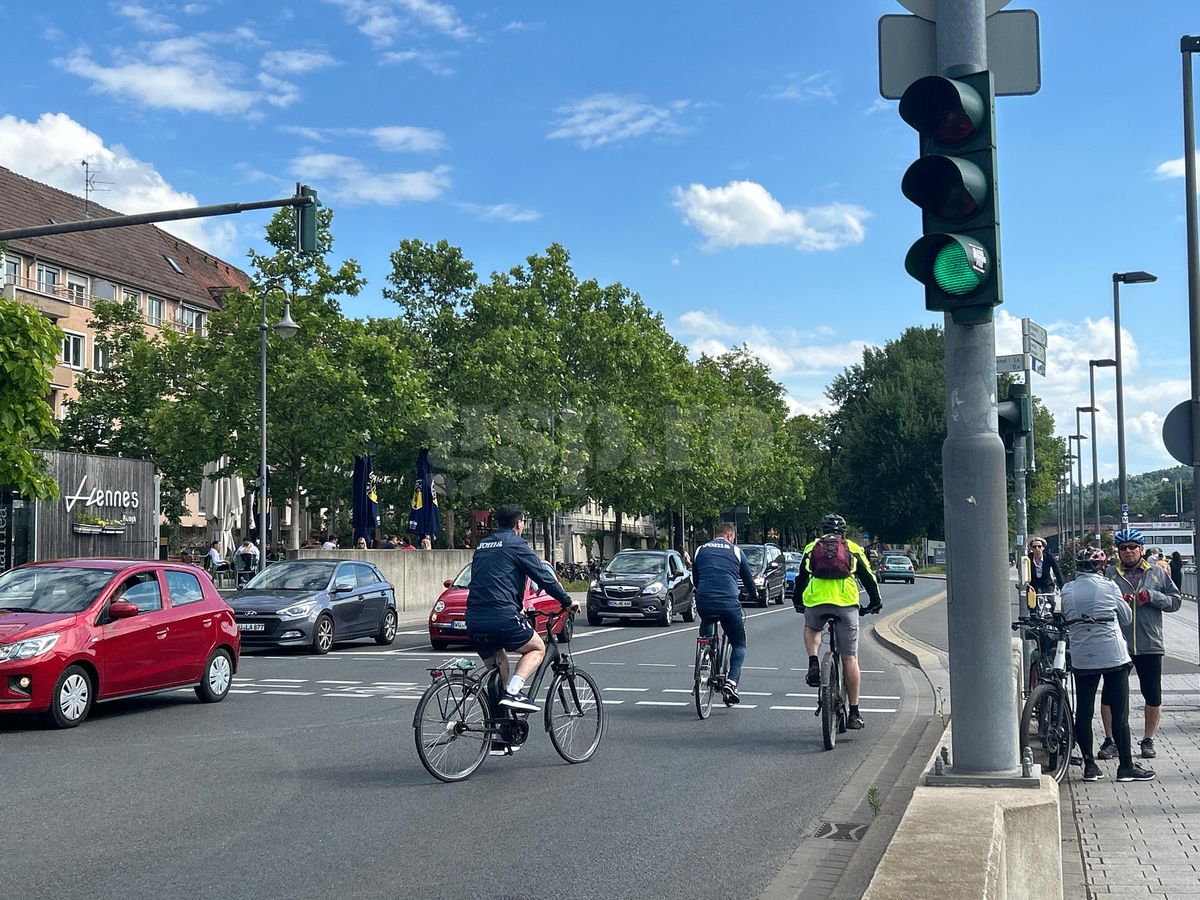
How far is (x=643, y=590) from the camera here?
28656 mm

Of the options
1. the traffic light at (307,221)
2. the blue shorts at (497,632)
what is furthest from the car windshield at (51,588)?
the traffic light at (307,221)

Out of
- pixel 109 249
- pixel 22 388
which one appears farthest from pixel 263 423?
pixel 109 249

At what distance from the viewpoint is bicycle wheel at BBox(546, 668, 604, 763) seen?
963 centimetres

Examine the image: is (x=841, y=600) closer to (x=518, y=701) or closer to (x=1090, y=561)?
(x=1090, y=561)

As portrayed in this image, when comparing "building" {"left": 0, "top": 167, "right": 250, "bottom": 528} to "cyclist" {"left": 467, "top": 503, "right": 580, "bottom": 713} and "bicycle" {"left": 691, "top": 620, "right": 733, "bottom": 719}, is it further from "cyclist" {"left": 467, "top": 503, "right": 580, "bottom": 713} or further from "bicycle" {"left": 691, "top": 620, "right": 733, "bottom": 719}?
"cyclist" {"left": 467, "top": 503, "right": 580, "bottom": 713}

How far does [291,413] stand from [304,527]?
149 feet

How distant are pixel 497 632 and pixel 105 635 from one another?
4869 millimetres

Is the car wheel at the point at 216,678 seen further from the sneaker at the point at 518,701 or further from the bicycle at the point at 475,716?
the sneaker at the point at 518,701

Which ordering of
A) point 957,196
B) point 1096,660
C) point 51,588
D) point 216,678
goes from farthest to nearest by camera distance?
point 216,678, point 51,588, point 1096,660, point 957,196

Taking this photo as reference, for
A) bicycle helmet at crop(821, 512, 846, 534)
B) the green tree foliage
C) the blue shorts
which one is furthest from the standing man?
the green tree foliage

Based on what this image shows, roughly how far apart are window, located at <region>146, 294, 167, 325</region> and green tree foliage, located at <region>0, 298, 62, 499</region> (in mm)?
60849

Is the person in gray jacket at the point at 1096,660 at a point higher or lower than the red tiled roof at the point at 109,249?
lower

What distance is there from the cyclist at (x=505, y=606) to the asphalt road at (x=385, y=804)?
72cm

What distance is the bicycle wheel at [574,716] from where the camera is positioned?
9.63 meters
